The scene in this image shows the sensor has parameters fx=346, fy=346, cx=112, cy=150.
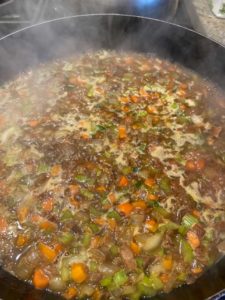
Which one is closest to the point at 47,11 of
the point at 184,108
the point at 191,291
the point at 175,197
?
the point at 184,108

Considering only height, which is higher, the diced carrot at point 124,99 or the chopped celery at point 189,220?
the diced carrot at point 124,99

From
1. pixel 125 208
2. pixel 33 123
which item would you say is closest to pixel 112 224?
pixel 125 208

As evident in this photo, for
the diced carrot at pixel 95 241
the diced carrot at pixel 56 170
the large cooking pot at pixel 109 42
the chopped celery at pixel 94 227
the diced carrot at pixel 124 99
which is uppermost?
the large cooking pot at pixel 109 42

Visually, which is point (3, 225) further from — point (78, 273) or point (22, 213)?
point (78, 273)

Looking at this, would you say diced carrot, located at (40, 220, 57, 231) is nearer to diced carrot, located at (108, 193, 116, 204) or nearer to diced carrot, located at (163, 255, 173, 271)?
diced carrot, located at (108, 193, 116, 204)

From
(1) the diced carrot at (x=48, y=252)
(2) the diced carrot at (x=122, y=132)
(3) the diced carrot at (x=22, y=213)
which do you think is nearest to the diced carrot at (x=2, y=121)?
(3) the diced carrot at (x=22, y=213)

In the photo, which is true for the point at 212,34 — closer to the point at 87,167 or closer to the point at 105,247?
the point at 87,167

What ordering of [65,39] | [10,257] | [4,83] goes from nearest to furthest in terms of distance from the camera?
1. [10,257]
2. [4,83]
3. [65,39]

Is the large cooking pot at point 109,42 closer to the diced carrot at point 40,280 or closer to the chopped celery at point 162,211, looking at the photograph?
the chopped celery at point 162,211
